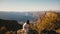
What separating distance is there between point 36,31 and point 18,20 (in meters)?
0.25

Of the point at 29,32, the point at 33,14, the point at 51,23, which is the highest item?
the point at 33,14

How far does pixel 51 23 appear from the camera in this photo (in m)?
1.32

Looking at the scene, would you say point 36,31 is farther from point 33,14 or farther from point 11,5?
point 11,5

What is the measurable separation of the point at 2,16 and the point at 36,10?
1.35 feet

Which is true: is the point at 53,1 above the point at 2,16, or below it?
above

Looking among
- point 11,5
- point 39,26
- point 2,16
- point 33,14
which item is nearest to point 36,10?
point 33,14

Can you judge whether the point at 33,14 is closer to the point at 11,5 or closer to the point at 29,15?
the point at 29,15

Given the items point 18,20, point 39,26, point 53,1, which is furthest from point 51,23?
point 18,20

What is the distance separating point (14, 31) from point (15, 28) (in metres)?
0.04

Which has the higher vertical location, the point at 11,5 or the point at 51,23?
the point at 11,5

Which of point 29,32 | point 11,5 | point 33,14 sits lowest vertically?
point 29,32

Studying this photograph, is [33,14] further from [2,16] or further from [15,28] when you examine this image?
[2,16]

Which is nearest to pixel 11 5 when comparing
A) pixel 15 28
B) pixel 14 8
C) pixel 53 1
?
pixel 14 8

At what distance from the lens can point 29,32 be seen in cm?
133
